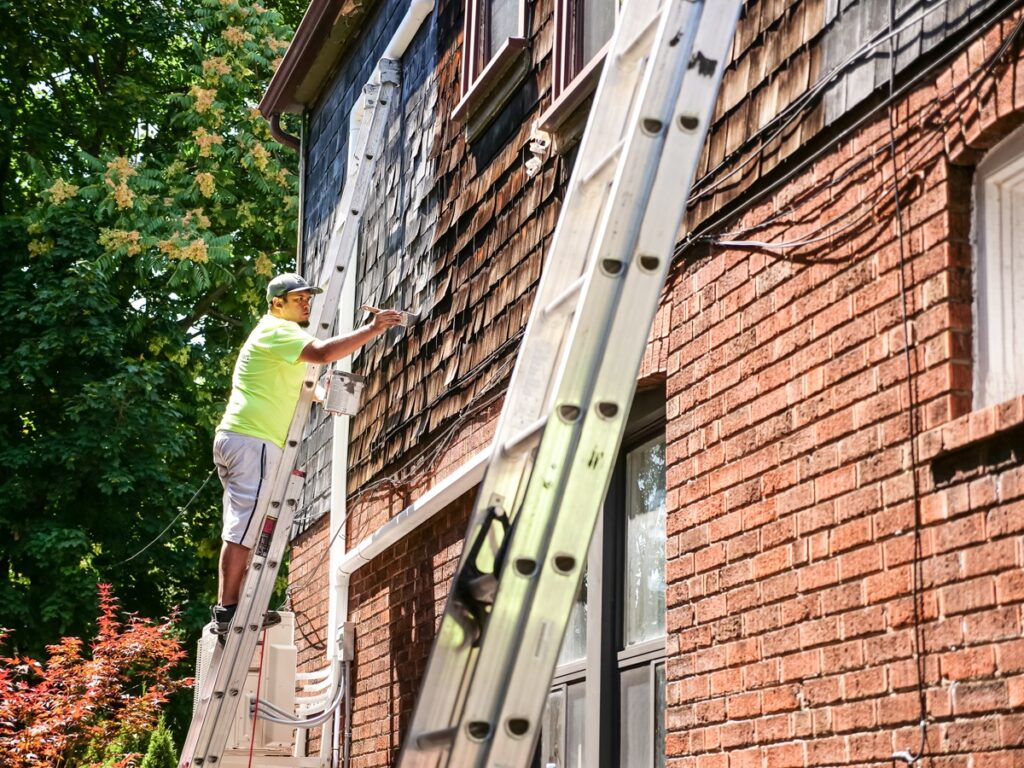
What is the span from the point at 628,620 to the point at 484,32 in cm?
374

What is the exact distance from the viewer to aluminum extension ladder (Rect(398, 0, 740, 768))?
2727 mm

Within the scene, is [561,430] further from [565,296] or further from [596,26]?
[596,26]

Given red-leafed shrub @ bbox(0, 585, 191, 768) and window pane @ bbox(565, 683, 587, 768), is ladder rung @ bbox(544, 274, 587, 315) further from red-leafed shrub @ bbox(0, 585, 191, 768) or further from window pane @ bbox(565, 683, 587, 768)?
red-leafed shrub @ bbox(0, 585, 191, 768)

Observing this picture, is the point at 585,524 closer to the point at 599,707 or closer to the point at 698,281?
the point at 698,281

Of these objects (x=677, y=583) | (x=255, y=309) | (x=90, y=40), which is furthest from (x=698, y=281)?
(x=90, y=40)

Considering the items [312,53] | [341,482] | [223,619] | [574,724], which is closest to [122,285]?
[312,53]

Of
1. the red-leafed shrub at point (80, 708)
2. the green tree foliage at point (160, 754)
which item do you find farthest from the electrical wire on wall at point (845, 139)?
the green tree foliage at point (160, 754)

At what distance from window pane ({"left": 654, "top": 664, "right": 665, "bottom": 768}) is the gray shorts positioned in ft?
9.48

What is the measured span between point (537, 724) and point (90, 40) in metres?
19.8

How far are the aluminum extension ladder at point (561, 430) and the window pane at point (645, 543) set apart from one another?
245 cm

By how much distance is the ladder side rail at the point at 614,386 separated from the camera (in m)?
2.72

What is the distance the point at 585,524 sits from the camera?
284 centimetres

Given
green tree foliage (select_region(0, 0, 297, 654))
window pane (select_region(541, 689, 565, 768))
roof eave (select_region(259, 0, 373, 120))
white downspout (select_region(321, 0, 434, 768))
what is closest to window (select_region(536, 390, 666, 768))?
window pane (select_region(541, 689, 565, 768))

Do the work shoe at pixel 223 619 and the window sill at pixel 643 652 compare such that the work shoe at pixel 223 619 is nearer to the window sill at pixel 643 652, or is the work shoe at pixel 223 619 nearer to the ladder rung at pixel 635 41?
the window sill at pixel 643 652
